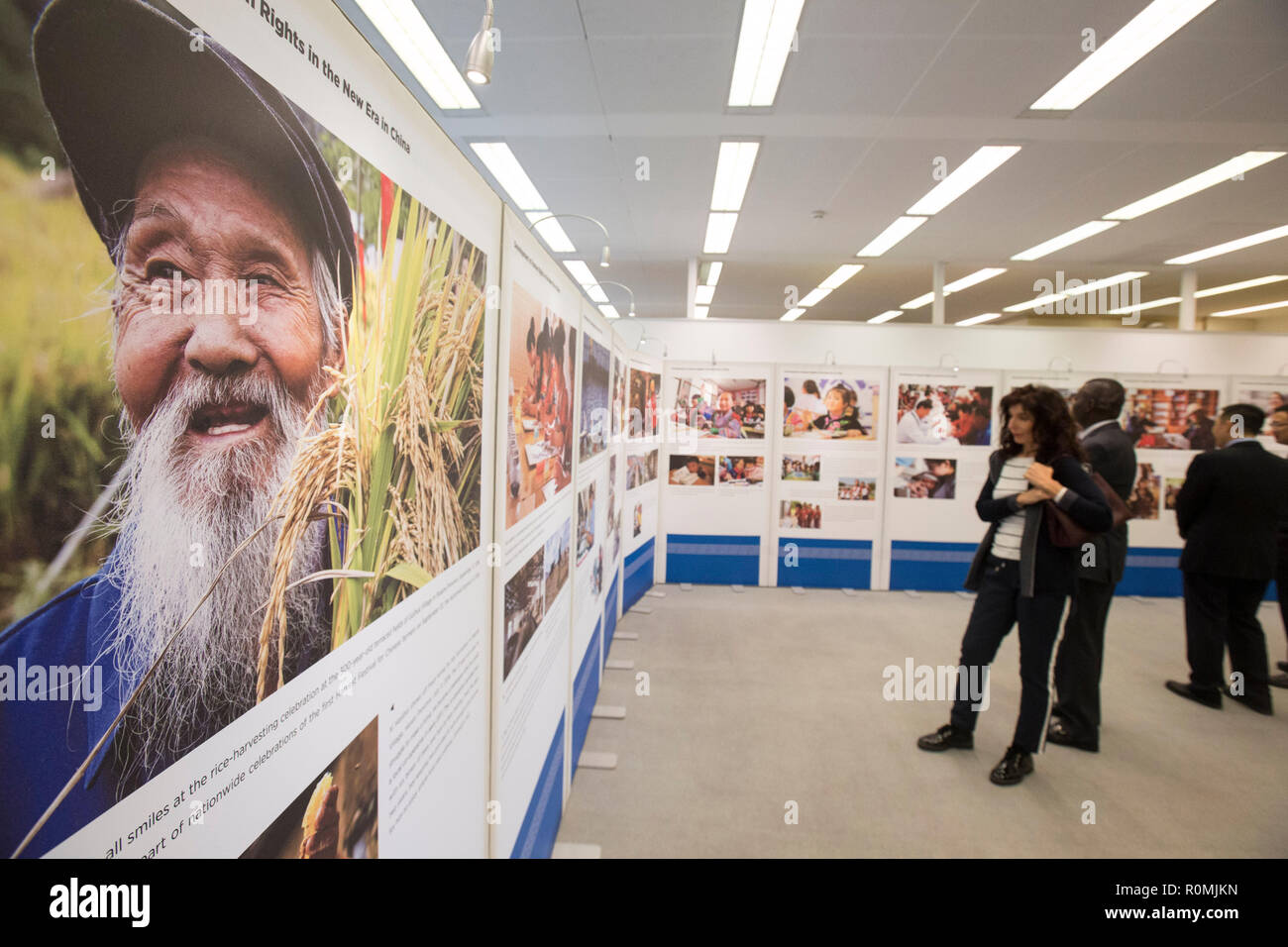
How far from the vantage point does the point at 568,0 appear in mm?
2691

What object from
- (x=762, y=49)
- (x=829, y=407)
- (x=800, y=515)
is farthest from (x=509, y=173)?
(x=800, y=515)

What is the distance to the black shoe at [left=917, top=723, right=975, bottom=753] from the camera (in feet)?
9.37

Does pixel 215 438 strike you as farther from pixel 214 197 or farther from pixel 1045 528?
pixel 1045 528

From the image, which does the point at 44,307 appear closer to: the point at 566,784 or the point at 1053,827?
the point at 566,784

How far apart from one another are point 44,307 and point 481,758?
3.72ft

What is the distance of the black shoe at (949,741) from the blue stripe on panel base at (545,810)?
1.81 meters

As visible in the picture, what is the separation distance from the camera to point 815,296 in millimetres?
9648

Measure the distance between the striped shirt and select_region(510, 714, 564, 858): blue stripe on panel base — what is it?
77.9 inches

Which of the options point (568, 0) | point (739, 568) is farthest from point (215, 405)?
point (739, 568)

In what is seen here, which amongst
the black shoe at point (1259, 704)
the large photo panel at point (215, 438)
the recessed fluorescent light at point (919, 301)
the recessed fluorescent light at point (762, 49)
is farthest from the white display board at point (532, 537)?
the recessed fluorescent light at point (919, 301)

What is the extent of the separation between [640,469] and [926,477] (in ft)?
9.52

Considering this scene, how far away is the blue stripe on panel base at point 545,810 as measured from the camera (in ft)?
5.47

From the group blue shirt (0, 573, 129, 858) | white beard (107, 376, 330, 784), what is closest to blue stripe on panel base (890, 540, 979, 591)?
white beard (107, 376, 330, 784)

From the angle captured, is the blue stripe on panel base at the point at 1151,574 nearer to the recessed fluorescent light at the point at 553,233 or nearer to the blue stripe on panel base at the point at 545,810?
the blue stripe on panel base at the point at 545,810
